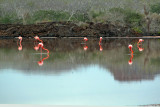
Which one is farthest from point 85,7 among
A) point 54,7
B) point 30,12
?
point 30,12

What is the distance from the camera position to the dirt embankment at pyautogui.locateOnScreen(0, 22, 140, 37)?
3534 cm

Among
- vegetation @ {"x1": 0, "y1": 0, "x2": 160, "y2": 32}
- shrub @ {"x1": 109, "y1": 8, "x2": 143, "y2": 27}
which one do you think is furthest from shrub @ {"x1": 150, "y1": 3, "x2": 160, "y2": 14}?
shrub @ {"x1": 109, "y1": 8, "x2": 143, "y2": 27}

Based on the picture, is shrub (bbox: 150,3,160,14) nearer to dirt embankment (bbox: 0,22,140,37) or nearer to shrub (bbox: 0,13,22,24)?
dirt embankment (bbox: 0,22,140,37)

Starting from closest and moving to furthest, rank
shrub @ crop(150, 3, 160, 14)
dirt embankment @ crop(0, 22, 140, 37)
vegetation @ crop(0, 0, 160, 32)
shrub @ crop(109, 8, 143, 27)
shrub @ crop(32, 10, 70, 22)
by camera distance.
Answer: dirt embankment @ crop(0, 22, 140, 37)
shrub @ crop(109, 8, 143, 27)
vegetation @ crop(0, 0, 160, 32)
shrub @ crop(32, 10, 70, 22)
shrub @ crop(150, 3, 160, 14)

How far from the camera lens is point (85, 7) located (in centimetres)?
5284

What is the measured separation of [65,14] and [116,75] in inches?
1638

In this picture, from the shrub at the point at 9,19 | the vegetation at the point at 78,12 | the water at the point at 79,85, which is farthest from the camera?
the shrub at the point at 9,19

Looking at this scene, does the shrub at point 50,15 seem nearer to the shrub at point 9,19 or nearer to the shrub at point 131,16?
the shrub at point 9,19

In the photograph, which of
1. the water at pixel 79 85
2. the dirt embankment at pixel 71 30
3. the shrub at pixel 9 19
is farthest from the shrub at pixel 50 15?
the water at pixel 79 85

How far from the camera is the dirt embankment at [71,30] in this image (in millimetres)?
35344

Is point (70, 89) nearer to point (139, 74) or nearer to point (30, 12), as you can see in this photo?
point (139, 74)

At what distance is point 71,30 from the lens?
118ft

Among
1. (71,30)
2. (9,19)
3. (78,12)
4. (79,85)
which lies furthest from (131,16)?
(79,85)

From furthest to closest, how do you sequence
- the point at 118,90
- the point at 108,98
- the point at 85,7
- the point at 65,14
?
1. the point at 85,7
2. the point at 65,14
3. the point at 118,90
4. the point at 108,98
